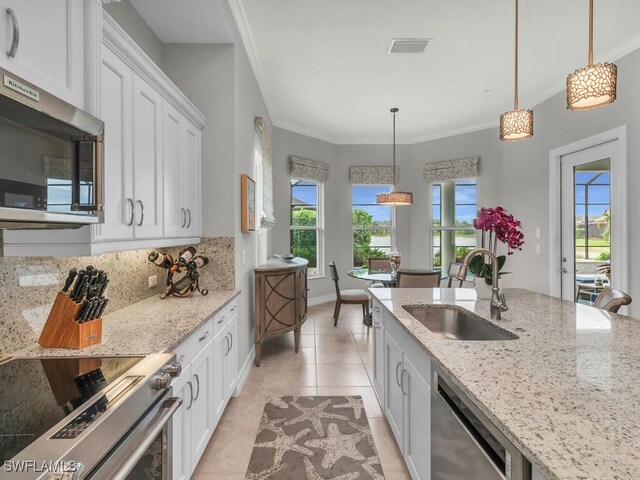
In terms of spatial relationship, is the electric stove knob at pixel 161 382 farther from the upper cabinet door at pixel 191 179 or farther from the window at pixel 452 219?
the window at pixel 452 219

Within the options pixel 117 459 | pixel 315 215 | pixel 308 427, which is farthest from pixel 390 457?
pixel 315 215

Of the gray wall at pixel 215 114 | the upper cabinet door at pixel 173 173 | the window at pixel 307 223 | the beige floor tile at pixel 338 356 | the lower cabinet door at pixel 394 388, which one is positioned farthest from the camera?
the window at pixel 307 223

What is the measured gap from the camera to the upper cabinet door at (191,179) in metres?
2.43

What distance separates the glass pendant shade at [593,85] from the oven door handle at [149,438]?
2.44 metres

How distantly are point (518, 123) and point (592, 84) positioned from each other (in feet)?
2.09

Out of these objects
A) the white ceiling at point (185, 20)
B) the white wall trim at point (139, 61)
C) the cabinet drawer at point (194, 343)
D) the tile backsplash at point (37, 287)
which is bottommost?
the cabinet drawer at point (194, 343)

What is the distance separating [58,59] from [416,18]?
2.82 metres

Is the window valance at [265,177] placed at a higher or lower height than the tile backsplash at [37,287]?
higher

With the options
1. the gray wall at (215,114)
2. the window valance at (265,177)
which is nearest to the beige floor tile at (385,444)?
the gray wall at (215,114)

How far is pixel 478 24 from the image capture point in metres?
3.02

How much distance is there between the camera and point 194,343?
5.75 feet

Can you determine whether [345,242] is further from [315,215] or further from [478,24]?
[478,24]

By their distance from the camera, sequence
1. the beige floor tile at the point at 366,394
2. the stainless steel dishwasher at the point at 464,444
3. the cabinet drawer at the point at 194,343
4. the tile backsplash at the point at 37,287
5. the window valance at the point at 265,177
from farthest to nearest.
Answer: the window valance at the point at 265,177 < the beige floor tile at the point at 366,394 < the cabinet drawer at the point at 194,343 < the tile backsplash at the point at 37,287 < the stainless steel dishwasher at the point at 464,444

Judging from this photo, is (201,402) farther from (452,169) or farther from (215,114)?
(452,169)
